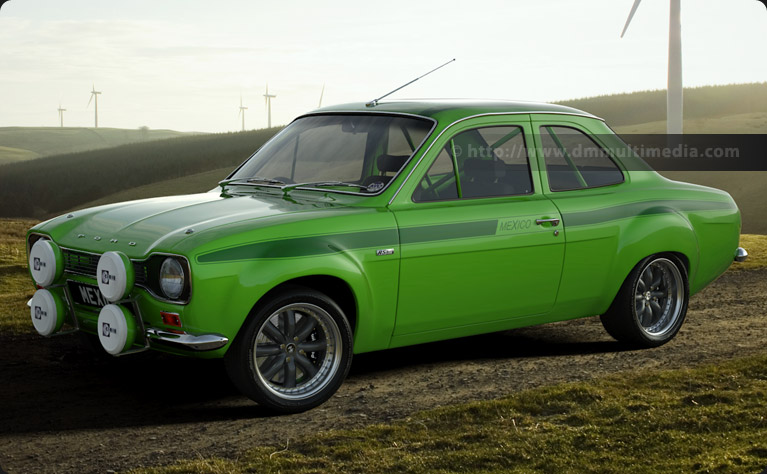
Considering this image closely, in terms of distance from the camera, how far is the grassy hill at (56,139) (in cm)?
11662

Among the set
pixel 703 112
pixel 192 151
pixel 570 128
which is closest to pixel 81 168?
pixel 192 151

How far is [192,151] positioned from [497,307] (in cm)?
6983

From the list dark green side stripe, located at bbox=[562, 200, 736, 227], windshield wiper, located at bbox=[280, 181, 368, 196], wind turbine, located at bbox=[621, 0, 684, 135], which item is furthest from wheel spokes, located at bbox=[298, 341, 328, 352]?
wind turbine, located at bbox=[621, 0, 684, 135]

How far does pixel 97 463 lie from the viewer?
199 inches

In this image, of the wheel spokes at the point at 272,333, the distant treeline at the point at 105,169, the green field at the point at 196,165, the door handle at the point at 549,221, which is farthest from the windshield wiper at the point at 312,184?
the distant treeline at the point at 105,169

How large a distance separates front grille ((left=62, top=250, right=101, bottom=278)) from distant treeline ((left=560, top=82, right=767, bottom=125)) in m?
78.2

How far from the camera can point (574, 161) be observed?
7.42 metres

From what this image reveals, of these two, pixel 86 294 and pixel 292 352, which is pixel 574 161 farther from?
pixel 86 294

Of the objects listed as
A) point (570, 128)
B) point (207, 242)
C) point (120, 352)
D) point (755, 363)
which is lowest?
point (755, 363)

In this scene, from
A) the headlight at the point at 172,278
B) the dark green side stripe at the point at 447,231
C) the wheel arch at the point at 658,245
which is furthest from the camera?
the wheel arch at the point at 658,245

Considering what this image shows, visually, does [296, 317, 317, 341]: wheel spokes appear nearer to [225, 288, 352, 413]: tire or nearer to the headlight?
[225, 288, 352, 413]: tire

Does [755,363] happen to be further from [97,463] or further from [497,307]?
[97,463]

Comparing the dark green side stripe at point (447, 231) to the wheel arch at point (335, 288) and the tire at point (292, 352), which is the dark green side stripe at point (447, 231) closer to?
the wheel arch at point (335, 288)

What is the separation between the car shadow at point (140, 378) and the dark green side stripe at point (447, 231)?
125cm
